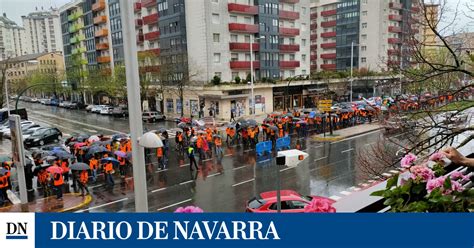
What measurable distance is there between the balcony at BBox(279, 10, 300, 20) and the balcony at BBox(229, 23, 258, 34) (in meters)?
5.68

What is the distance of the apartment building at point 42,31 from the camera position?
67.1m

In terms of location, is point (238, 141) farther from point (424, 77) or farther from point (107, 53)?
point (107, 53)

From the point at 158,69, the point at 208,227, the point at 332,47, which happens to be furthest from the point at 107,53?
the point at 208,227

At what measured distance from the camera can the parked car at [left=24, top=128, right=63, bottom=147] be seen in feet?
95.3

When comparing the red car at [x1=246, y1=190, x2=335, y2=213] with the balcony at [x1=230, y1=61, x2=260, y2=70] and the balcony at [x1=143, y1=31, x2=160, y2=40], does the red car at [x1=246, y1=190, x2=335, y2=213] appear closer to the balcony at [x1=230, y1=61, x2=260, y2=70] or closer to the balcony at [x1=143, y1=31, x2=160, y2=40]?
the balcony at [x1=230, y1=61, x2=260, y2=70]

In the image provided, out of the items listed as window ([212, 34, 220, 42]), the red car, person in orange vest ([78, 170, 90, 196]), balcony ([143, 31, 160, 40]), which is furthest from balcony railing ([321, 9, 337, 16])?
the red car

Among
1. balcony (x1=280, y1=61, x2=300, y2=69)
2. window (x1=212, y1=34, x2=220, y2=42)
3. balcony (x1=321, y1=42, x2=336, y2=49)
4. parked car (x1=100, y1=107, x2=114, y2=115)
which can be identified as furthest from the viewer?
balcony (x1=321, y1=42, x2=336, y2=49)

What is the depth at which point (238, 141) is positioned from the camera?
26.8 metres

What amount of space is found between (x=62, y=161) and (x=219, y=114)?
81.8 feet

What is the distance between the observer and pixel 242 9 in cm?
4456

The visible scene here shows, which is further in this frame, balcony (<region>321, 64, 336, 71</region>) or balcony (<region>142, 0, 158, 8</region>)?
balcony (<region>321, 64, 336, 71</region>)

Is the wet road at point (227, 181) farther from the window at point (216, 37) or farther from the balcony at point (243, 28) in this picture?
the balcony at point (243, 28)

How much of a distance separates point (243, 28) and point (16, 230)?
4340 cm

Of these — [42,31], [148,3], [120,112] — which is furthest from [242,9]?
[42,31]
